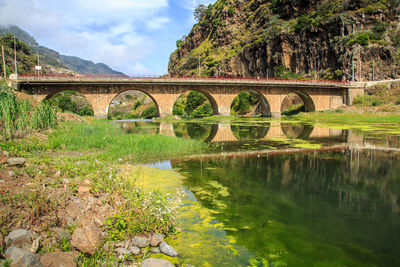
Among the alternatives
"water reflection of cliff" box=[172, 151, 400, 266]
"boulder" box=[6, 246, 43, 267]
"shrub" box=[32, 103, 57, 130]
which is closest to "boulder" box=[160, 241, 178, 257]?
"water reflection of cliff" box=[172, 151, 400, 266]

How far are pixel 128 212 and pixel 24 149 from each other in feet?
19.7

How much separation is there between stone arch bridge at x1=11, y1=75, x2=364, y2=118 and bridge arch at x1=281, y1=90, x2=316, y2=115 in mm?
188

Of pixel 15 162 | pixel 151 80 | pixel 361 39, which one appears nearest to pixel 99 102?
pixel 151 80

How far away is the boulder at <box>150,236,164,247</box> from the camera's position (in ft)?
12.0

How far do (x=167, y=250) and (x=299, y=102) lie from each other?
169 ft

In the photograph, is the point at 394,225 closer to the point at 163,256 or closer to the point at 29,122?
the point at 163,256

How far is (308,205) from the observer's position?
535 centimetres

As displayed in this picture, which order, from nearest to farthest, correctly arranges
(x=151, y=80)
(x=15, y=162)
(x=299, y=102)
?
1. (x=15, y=162)
2. (x=151, y=80)
3. (x=299, y=102)

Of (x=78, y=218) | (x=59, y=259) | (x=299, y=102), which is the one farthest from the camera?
(x=299, y=102)

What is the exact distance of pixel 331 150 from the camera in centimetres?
1153

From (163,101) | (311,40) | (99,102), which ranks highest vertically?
(311,40)

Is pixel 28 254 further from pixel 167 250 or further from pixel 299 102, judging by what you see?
pixel 299 102

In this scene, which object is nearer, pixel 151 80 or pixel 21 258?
pixel 21 258

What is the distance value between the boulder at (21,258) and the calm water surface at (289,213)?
164 centimetres
